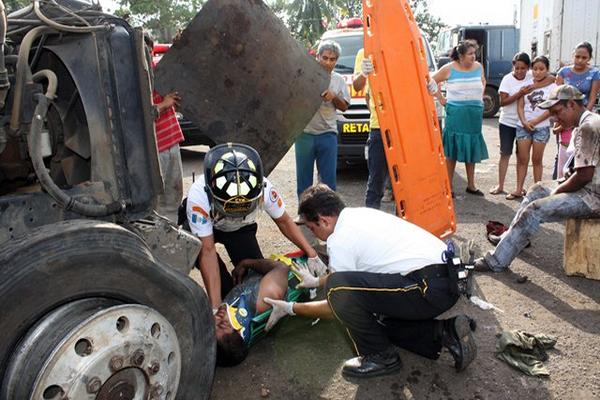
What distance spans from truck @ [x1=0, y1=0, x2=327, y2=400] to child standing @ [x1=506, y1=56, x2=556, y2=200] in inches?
195

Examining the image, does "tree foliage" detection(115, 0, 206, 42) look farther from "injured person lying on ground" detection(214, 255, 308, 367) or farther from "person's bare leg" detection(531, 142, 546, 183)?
"injured person lying on ground" detection(214, 255, 308, 367)

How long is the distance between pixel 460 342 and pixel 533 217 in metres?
1.70

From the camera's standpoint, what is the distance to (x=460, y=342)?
3.01m

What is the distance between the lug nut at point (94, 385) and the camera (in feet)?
6.12

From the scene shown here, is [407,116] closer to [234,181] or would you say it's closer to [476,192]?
[234,181]

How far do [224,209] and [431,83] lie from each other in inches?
109

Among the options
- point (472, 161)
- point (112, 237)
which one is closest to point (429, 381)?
point (112, 237)

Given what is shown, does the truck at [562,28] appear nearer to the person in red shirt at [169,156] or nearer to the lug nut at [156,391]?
the person in red shirt at [169,156]

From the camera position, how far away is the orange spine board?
4586 millimetres

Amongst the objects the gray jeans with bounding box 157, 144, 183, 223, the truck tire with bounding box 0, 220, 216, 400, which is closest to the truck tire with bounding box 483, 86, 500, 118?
the gray jeans with bounding box 157, 144, 183, 223

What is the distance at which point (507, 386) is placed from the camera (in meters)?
2.98

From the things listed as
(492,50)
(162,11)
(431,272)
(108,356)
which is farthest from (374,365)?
(162,11)

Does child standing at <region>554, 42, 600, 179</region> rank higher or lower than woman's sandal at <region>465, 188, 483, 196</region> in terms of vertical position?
higher

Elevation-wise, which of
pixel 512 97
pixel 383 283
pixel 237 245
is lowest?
pixel 237 245
